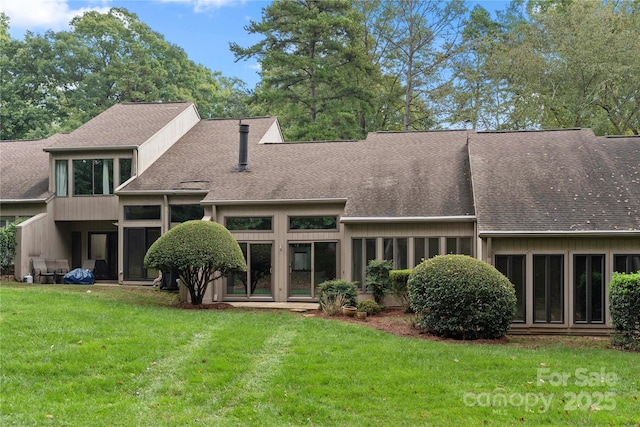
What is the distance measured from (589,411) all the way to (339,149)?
52.3 feet

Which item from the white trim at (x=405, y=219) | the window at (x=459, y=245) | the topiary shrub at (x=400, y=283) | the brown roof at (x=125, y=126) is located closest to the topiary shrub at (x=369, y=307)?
the topiary shrub at (x=400, y=283)

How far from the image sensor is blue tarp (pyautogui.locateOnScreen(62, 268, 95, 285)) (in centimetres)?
2020

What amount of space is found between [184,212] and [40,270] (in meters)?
5.31

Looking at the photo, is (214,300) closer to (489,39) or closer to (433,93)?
(433,93)

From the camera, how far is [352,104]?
3319 cm

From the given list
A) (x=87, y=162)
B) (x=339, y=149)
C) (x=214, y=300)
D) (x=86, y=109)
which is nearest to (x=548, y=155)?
(x=339, y=149)

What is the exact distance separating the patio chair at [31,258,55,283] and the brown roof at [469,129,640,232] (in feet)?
47.6

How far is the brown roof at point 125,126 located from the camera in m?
21.8

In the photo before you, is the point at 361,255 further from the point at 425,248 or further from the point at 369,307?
the point at 369,307

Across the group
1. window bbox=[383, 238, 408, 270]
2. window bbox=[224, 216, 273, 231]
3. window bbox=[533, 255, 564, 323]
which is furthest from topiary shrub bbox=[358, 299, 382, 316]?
window bbox=[224, 216, 273, 231]

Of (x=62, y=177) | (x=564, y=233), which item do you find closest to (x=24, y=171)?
(x=62, y=177)

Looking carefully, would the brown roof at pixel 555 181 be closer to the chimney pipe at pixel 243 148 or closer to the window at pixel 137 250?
the chimney pipe at pixel 243 148

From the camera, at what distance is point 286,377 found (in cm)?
870

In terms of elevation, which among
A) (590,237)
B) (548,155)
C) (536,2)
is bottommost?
(590,237)
